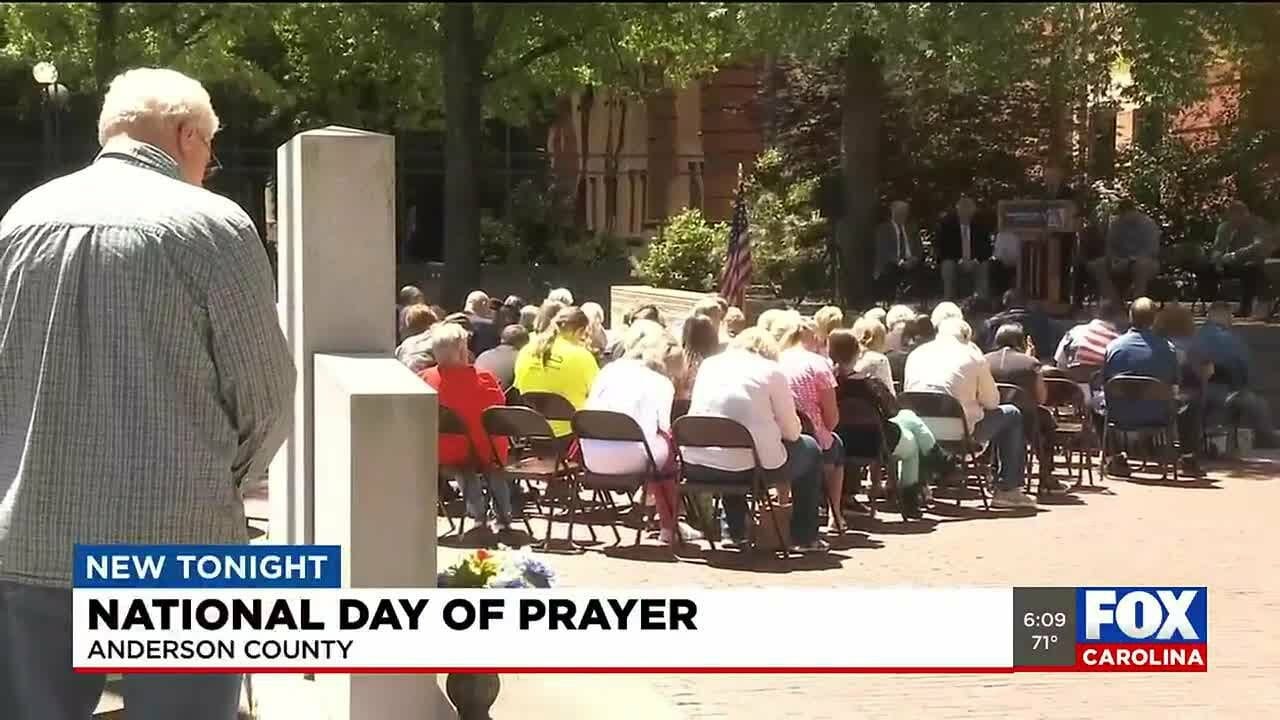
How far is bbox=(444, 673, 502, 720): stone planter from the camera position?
198 inches

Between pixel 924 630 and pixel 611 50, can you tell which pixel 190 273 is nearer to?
pixel 611 50

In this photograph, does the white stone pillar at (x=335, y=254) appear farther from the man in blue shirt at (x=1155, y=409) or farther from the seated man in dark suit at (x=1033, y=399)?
the seated man in dark suit at (x=1033, y=399)

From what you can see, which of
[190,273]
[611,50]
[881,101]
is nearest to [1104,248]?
[881,101]

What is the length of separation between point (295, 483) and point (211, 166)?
176 cm

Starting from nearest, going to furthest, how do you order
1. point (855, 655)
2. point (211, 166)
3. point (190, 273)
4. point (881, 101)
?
1. point (190, 273)
2. point (855, 655)
3. point (211, 166)
4. point (881, 101)

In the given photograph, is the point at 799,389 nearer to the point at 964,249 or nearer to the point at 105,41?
the point at 964,249

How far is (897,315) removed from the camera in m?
6.96

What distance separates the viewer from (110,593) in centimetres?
293

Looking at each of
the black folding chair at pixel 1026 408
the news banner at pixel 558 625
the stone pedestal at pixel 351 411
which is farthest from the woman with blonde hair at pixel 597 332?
the news banner at pixel 558 625

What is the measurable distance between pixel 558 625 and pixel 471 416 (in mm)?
5985

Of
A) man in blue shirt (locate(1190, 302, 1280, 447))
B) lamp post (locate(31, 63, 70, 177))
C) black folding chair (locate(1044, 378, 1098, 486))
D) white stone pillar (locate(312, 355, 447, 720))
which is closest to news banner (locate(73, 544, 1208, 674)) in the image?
white stone pillar (locate(312, 355, 447, 720))

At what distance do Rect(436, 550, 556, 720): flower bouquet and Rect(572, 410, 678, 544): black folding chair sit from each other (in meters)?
3.68

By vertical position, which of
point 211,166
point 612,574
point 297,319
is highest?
point 211,166

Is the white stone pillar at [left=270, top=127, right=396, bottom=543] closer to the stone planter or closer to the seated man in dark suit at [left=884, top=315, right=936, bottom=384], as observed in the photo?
the stone planter
